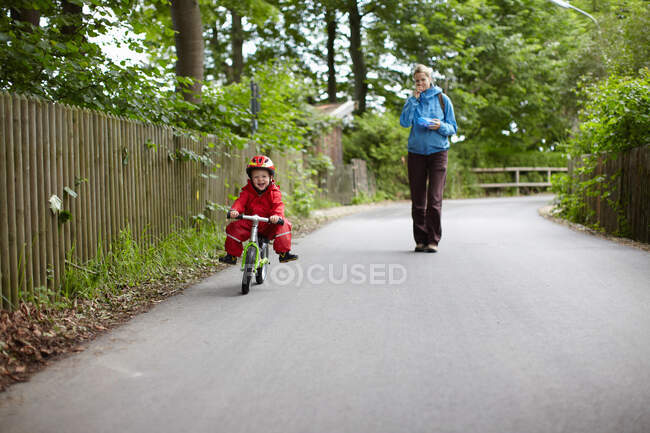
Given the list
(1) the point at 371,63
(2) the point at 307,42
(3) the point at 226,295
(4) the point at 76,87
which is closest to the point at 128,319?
(3) the point at 226,295

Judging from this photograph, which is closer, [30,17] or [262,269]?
[262,269]

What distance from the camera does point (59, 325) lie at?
14.2 ft

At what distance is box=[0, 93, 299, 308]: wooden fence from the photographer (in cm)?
444

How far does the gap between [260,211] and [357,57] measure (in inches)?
999

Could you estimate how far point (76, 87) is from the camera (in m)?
6.22

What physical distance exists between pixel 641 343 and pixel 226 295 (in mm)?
3302

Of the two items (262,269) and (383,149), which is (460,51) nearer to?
(383,149)

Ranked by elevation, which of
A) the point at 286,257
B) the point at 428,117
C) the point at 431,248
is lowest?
the point at 431,248

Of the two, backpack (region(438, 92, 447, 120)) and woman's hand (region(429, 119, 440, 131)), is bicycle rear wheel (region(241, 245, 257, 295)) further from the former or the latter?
backpack (region(438, 92, 447, 120))

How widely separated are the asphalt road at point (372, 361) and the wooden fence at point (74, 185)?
94cm

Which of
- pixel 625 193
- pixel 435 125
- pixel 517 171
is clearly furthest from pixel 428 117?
pixel 517 171

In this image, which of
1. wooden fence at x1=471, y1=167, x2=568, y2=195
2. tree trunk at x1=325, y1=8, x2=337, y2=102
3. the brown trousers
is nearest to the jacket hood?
the brown trousers

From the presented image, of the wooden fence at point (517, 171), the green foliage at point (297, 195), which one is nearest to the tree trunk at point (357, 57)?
the wooden fence at point (517, 171)

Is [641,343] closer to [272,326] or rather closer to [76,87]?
[272,326]
